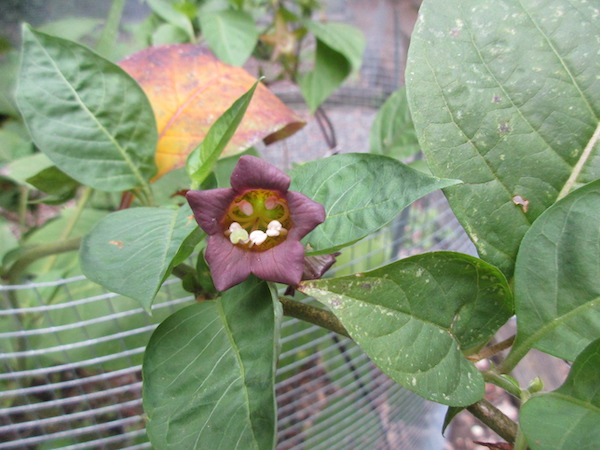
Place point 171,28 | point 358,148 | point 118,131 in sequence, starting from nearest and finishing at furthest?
1. point 118,131
2. point 171,28
3. point 358,148

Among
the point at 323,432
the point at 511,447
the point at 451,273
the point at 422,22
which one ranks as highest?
the point at 422,22

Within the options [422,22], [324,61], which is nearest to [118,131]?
[422,22]

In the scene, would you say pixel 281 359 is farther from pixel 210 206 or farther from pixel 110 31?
pixel 110 31

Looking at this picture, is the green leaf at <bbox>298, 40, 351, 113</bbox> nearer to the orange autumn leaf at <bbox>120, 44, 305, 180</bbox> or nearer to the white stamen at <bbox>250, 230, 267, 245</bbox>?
the orange autumn leaf at <bbox>120, 44, 305, 180</bbox>

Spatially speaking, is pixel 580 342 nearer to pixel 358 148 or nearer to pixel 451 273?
pixel 451 273

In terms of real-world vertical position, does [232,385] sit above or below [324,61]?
below

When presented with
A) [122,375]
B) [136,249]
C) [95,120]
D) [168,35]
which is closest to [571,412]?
[136,249]

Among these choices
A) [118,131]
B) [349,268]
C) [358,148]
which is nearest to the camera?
[118,131]
